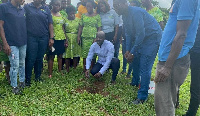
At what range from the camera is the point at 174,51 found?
2.44 m

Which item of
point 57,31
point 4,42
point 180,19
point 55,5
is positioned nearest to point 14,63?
point 4,42

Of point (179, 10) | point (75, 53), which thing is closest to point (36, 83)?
point (75, 53)

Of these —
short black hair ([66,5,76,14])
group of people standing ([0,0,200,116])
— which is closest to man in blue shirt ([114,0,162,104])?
group of people standing ([0,0,200,116])

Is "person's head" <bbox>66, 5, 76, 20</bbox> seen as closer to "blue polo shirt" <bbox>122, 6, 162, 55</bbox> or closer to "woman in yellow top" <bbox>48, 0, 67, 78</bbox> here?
"woman in yellow top" <bbox>48, 0, 67, 78</bbox>

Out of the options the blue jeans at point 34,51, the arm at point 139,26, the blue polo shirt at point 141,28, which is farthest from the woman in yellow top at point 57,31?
the arm at point 139,26

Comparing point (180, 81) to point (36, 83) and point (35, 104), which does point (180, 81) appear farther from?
point (36, 83)

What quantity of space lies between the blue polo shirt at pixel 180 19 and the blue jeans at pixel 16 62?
3169 mm

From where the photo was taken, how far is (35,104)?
4.27 m

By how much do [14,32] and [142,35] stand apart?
8.69 feet

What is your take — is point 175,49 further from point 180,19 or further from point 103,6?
point 103,6

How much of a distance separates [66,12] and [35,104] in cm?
309

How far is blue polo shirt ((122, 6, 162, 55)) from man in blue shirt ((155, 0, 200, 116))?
1650mm

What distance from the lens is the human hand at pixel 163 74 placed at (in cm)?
251

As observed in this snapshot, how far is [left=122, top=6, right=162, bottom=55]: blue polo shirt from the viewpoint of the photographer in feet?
14.0
